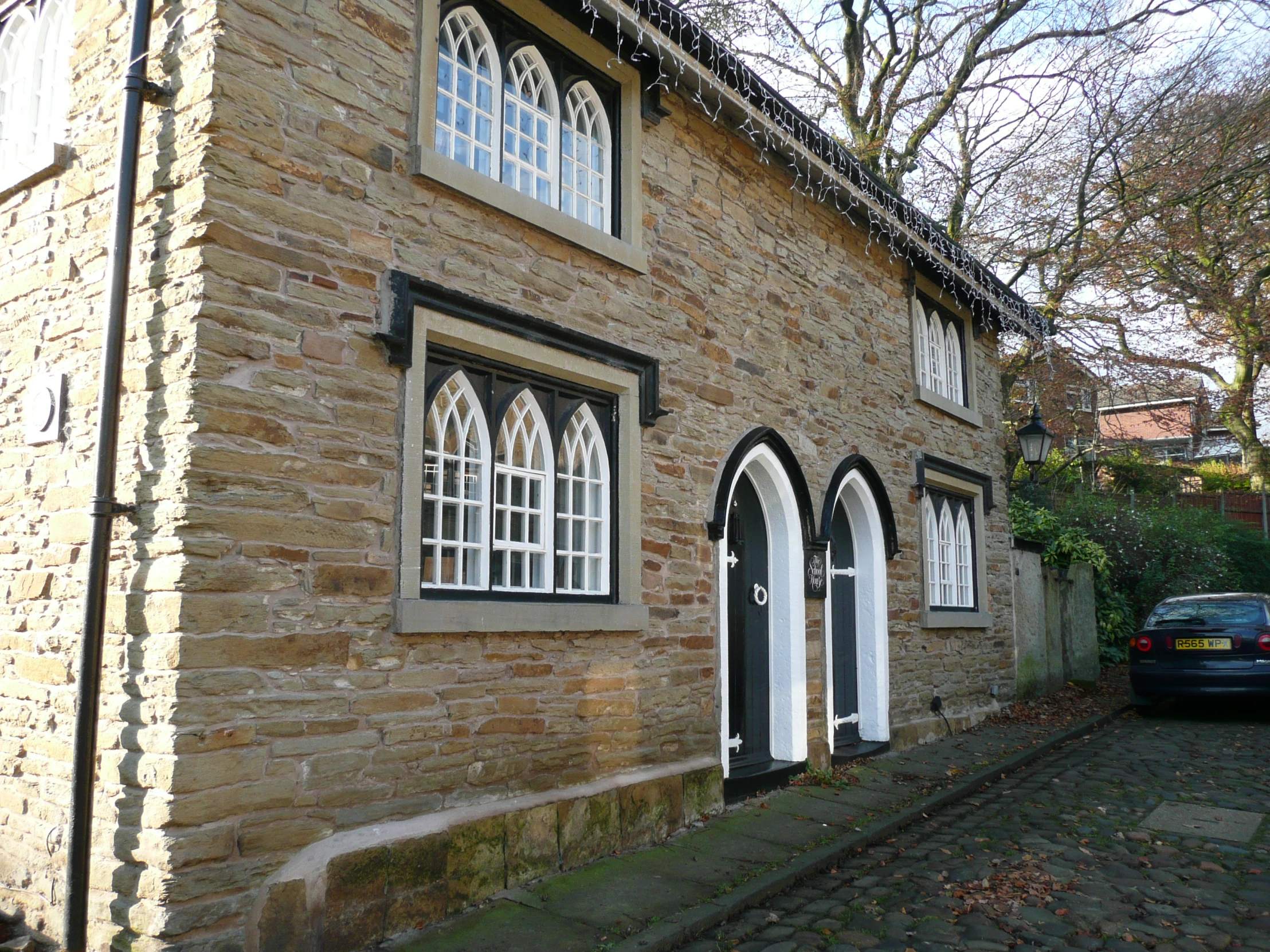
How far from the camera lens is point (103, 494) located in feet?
14.3

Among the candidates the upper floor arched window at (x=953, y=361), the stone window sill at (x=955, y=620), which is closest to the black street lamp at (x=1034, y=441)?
the upper floor arched window at (x=953, y=361)

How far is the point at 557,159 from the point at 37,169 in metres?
2.95

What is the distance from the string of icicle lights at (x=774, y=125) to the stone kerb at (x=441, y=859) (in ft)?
15.7

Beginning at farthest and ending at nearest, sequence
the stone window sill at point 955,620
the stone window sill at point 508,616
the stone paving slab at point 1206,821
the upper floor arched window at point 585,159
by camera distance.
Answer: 1. the stone window sill at point 955,620
2. the stone paving slab at point 1206,821
3. the upper floor arched window at point 585,159
4. the stone window sill at point 508,616

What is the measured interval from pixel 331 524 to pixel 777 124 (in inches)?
208

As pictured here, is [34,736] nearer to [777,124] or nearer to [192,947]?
[192,947]

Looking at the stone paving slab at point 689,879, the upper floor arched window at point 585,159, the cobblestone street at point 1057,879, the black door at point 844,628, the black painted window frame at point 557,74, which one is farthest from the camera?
the black door at point 844,628

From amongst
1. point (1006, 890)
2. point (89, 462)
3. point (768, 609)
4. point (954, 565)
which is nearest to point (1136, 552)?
point (954, 565)

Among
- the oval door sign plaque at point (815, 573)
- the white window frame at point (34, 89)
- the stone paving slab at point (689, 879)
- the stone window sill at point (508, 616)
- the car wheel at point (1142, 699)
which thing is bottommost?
the stone paving slab at point (689, 879)

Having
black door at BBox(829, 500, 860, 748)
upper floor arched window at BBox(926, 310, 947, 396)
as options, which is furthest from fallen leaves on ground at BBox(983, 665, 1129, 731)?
upper floor arched window at BBox(926, 310, 947, 396)

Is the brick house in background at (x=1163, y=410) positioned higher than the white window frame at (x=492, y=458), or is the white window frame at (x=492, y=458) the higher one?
the brick house in background at (x=1163, y=410)

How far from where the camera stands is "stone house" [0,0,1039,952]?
14.0ft

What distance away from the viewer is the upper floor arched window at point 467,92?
5.71m

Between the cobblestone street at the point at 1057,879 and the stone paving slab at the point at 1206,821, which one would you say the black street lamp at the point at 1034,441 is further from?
the stone paving slab at the point at 1206,821
